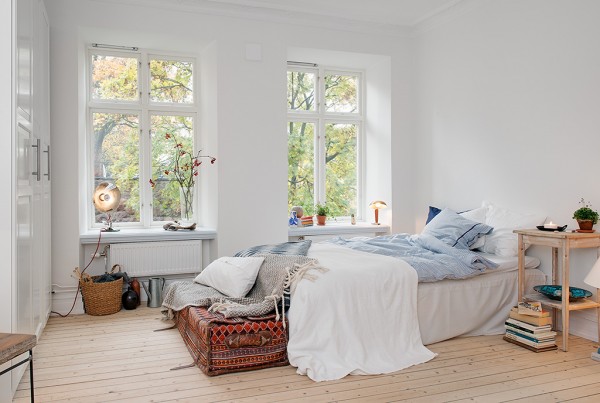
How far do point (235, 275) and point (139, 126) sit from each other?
2441 millimetres

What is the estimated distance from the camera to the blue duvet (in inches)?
141

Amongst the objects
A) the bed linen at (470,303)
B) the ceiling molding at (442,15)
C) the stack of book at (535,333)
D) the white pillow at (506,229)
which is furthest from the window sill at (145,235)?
the ceiling molding at (442,15)

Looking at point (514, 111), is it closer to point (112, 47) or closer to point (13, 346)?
point (112, 47)

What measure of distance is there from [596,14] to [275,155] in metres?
2.95

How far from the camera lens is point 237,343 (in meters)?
3.02

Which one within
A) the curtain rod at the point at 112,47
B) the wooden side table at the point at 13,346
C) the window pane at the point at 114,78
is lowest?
the wooden side table at the point at 13,346

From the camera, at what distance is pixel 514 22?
440 centimetres

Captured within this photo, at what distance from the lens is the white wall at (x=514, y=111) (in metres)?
3.79

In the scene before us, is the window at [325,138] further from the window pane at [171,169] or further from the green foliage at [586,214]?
the green foliage at [586,214]

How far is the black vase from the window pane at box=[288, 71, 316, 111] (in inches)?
106

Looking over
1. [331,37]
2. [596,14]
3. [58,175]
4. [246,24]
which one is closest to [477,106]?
[596,14]

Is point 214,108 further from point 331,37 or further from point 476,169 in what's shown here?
point 476,169

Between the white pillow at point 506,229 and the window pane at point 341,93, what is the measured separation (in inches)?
97.2

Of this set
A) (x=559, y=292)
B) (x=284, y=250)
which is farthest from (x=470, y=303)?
(x=284, y=250)
